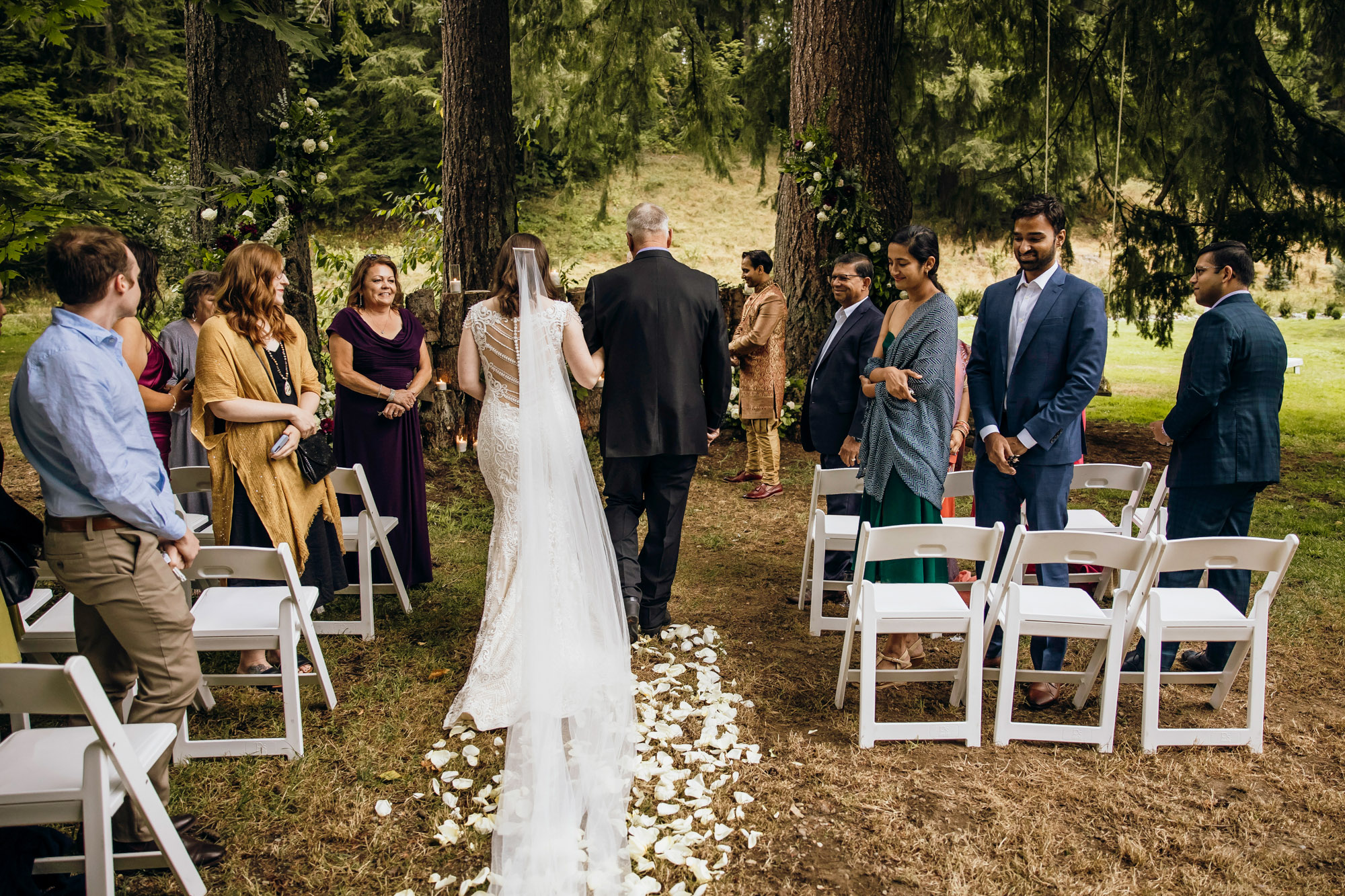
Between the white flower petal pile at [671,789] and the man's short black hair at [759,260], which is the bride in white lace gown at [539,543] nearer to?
the white flower petal pile at [671,789]

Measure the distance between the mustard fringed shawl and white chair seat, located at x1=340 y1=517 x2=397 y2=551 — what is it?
1.68 ft

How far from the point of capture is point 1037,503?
3.92 metres

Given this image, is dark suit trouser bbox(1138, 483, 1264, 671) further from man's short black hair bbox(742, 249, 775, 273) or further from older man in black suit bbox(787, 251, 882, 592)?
man's short black hair bbox(742, 249, 775, 273)

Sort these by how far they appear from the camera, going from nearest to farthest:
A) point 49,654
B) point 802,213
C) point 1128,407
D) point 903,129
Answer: point 49,654 → point 802,213 → point 903,129 → point 1128,407

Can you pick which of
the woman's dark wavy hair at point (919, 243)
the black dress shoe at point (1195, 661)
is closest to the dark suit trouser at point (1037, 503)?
the black dress shoe at point (1195, 661)

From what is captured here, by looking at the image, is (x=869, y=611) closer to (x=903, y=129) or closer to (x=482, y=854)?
(x=482, y=854)

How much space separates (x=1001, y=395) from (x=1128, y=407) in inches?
346

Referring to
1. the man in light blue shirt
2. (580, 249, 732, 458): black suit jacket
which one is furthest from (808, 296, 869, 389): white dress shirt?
the man in light blue shirt

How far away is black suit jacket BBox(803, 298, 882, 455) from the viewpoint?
16.9 feet

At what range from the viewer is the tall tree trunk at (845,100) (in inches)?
324

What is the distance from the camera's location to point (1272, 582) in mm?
3305

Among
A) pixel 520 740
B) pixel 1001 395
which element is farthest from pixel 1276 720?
pixel 520 740

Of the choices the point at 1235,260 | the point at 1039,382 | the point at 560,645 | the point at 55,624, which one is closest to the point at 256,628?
the point at 55,624

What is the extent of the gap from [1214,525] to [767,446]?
12.6 ft
